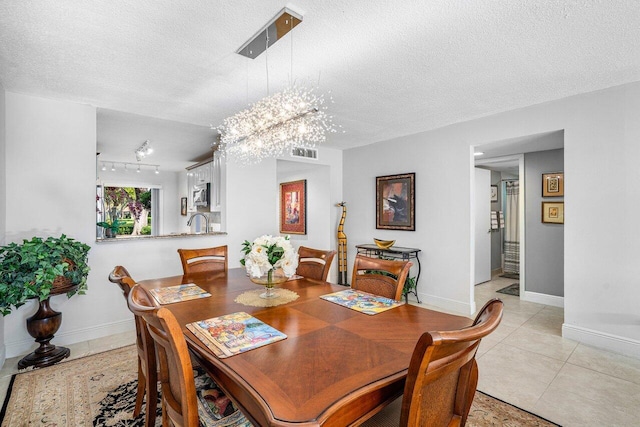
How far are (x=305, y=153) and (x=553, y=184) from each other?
12.1ft

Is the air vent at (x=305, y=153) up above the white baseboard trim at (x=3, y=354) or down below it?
above

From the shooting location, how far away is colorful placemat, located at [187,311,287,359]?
4.12 feet

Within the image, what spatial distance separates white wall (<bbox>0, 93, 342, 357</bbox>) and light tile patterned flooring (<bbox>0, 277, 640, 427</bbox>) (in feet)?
0.81

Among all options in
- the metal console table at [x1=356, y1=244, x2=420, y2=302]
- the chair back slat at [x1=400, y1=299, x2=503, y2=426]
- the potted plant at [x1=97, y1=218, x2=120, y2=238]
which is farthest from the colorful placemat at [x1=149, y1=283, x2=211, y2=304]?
the metal console table at [x1=356, y1=244, x2=420, y2=302]

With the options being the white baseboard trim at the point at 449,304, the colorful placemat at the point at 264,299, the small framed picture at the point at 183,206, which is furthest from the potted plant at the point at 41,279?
the small framed picture at the point at 183,206

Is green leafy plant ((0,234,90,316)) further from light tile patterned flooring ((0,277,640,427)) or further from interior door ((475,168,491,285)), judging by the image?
interior door ((475,168,491,285))

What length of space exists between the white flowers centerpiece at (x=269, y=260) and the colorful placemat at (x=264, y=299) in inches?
2.2

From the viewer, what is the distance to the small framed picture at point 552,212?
438 cm

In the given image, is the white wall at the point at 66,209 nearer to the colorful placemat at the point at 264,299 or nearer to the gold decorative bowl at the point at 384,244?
the colorful placemat at the point at 264,299

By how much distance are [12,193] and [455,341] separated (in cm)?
382

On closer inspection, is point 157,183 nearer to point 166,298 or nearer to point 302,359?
point 166,298

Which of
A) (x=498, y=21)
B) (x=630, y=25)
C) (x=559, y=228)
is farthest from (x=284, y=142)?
(x=559, y=228)

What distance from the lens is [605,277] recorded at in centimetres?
296

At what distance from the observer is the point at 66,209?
3.13 meters
